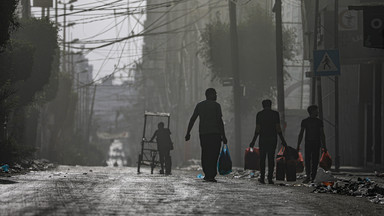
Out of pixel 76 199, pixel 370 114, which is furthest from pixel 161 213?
pixel 370 114

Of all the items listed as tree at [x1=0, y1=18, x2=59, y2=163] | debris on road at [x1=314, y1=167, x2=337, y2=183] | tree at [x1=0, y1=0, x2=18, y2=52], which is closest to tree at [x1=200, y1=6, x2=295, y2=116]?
tree at [x1=0, y1=18, x2=59, y2=163]

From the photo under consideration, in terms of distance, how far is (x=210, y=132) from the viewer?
1490cm

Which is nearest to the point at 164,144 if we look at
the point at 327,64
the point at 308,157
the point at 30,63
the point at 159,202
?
the point at 327,64

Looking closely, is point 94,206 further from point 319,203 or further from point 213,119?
point 213,119

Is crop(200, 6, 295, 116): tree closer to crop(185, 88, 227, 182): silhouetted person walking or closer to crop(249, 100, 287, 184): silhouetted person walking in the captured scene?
crop(249, 100, 287, 184): silhouetted person walking

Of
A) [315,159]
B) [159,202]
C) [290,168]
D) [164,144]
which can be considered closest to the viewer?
[159,202]

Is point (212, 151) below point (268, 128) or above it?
below

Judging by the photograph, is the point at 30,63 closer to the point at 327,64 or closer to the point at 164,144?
the point at 164,144

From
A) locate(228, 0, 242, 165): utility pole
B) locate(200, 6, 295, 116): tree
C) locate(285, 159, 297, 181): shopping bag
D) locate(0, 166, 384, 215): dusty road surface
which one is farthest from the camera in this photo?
locate(200, 6, 295, 116): tree

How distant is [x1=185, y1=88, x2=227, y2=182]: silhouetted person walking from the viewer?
587 inches

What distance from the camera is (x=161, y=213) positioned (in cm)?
800

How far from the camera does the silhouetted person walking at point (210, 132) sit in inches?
587

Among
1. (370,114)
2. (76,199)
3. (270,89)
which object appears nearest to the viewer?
(76,199)

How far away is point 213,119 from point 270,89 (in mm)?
35257
